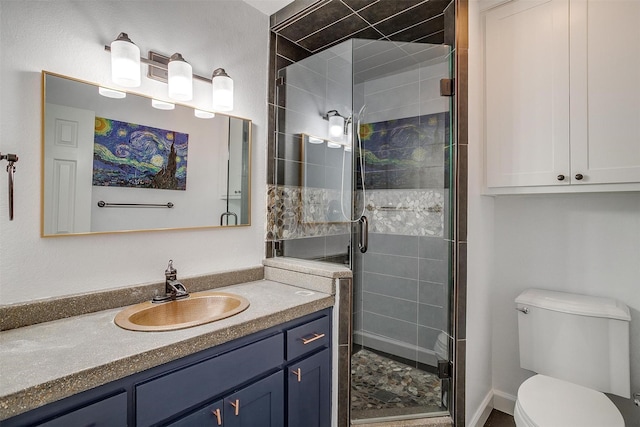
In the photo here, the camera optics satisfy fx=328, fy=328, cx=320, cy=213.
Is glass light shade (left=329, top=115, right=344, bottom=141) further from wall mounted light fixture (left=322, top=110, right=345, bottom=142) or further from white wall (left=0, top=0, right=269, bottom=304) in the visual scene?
white wall (left=0, top=0, right=269, bottom=304)

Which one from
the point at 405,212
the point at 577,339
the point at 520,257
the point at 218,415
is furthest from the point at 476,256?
the point at 218,415

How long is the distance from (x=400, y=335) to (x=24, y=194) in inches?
84.9

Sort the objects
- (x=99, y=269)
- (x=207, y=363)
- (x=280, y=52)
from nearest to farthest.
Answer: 1. (x=207, y=363)
2. (x=99, y=269)
3. (x=280, y=52)

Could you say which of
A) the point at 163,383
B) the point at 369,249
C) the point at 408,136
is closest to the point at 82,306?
the point at 163,383

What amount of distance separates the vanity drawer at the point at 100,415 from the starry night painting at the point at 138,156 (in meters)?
0.89

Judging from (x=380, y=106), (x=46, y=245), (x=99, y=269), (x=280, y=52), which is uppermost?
(x=280, y=52)

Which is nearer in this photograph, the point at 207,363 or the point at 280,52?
the point at 207,363

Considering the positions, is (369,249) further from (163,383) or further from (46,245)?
(46,245)

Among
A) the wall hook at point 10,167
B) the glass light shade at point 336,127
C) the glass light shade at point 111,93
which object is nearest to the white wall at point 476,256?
the glass light shade at point 336,127

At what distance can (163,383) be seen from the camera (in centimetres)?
105

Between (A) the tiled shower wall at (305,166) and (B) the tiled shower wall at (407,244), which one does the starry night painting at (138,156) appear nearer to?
(A) the tiled shower wall at (305,166)

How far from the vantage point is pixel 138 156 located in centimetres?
154

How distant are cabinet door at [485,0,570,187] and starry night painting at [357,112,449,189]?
12.0 inches

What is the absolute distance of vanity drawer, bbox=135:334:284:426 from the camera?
3.36ft
